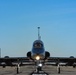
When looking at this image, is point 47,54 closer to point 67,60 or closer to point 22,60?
point 22,60

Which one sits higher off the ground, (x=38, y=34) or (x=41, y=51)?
(x=38, y=34)

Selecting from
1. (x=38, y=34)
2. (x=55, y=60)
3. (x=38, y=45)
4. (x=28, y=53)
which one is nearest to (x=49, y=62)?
(x=55, y=60)

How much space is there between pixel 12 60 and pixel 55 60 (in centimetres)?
1055

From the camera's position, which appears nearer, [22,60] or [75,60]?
[22,60]

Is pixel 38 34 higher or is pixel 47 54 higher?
pixel 38 34

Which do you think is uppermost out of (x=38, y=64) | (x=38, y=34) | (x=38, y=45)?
(x=38, y=34)

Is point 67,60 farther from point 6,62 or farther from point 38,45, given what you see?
point 38,45

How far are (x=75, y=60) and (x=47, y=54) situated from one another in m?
17.6

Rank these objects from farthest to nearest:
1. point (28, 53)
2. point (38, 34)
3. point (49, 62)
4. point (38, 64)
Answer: point (38, 34)
point (49, 62)
point (28, 53)
point (38, 64)

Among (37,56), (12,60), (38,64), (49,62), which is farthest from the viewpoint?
(12,60)

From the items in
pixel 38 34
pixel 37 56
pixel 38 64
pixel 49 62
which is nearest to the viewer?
pixel 38 64

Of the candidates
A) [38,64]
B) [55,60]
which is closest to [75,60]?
[55,60]

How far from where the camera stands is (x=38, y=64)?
152ft

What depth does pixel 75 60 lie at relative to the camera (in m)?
76.4
